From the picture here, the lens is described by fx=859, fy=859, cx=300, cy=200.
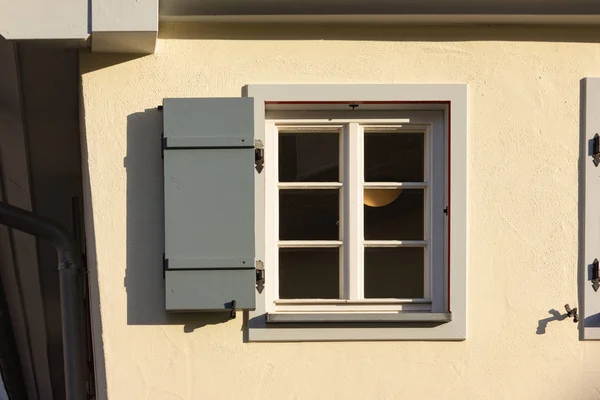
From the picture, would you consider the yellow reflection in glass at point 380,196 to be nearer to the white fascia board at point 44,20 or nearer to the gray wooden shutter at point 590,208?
the gray wooden shutter at point 590,208

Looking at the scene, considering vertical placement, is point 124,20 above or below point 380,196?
above

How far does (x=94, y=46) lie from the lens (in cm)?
396

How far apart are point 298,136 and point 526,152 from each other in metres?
1.12

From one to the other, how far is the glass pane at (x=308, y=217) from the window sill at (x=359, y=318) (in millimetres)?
425

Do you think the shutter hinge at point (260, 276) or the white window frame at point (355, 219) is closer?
the shutter hinge at point (260, 276)

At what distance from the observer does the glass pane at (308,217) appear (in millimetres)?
4285

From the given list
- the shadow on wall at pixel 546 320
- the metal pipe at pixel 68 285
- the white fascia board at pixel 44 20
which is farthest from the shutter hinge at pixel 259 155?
the shadow on wall at pixel 546 320

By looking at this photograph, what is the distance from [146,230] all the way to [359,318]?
109 centimetres

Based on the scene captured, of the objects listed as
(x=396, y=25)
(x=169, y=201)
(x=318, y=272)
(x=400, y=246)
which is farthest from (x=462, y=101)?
(x=169, y=201)

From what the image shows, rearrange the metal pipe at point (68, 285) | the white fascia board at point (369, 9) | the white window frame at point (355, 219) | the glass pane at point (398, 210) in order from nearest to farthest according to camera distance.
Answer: the white fascia board at point (369, 9) → the white window frame at point (355, 219) → the glass pane at point (398, 210) → the metal pipe at point (68, 285)

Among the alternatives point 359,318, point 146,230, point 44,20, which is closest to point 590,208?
point 359,318

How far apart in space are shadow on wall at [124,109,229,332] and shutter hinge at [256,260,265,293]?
213 millimetres

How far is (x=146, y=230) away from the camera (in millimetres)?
4086

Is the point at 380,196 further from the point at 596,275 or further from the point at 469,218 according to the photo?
the point at 596,275
